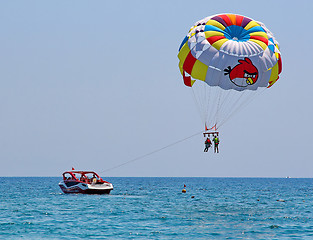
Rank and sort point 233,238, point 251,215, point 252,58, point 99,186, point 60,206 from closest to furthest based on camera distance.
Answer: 1. point 233,238
2. point 252,58
3. point 251,215
4. point 60,206
5. point 99,186

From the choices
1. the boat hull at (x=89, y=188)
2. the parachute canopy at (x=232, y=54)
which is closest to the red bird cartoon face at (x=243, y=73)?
the parachute canopy at (x=232, y=54)

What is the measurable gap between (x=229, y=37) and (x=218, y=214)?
13.5 meters

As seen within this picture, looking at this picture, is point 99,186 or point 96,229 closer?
point 96,229

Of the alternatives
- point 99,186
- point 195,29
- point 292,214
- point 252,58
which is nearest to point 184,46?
point 195,29

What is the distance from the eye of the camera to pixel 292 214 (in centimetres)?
4038

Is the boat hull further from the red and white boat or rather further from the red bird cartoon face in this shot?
the red bird cartoon face

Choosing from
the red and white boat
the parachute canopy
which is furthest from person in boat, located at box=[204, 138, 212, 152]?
the red and white boat

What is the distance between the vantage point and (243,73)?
3369 centimetres

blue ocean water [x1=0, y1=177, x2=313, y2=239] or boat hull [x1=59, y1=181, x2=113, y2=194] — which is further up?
boat hull [x1=59, y1=181, x2=113, y2=194]

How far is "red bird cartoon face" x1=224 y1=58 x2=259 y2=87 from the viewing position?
33.4 m

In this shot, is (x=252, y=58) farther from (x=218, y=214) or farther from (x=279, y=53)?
(x=218, y=214)

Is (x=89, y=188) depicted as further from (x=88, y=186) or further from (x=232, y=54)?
(x=232, y=54)

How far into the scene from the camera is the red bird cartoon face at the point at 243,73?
33.4 m

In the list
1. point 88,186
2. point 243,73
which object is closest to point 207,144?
point 243,73
